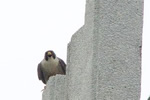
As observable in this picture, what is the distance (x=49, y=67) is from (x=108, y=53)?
5231 millimetres

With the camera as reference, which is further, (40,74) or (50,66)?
(50,66)

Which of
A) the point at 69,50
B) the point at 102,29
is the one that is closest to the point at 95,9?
the point at 102,29

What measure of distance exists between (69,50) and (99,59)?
622 millimetres

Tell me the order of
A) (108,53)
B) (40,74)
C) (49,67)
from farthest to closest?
(49,67) < (40,74) < (108,53)

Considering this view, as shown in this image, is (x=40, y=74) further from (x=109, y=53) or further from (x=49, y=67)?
(x=109, y=53)

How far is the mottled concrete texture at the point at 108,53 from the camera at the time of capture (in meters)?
4.75

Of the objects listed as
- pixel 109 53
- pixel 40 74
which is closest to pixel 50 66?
pixel 40 74

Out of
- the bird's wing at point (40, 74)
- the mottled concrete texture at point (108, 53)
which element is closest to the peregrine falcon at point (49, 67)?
the bird's wing at point (40, 74)

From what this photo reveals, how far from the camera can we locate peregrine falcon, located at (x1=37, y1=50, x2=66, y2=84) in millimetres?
9742

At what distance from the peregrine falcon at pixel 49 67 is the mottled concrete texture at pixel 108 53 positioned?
4451mm

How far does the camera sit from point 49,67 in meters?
10.0

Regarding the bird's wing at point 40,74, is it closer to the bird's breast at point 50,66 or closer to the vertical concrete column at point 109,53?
the bird's breast at point 50,66

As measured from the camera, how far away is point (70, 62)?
5.32 meters

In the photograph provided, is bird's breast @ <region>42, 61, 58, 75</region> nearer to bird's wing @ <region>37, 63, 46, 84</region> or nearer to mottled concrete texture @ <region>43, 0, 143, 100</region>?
bird's wing @ <region>37, 63, 46, 84</region>
